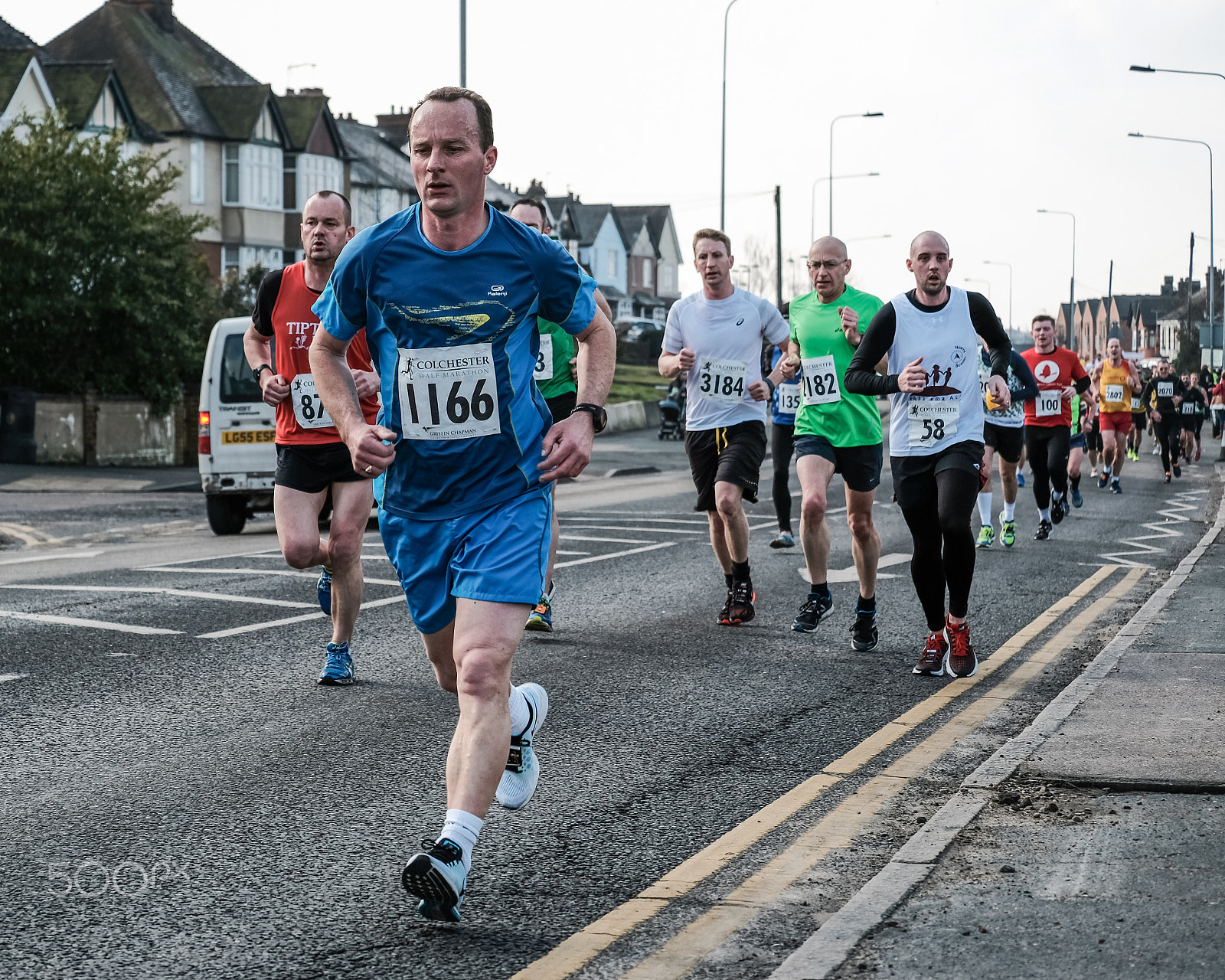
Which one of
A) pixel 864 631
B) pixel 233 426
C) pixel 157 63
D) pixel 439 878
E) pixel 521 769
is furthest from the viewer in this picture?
pixel 157 63

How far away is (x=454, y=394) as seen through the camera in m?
4.30

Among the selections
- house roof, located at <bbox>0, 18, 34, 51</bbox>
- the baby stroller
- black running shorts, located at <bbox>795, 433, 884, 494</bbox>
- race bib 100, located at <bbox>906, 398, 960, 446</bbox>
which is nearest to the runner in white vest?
race bib 100, located at <bbox>906, 398, 960, 446</bbox>

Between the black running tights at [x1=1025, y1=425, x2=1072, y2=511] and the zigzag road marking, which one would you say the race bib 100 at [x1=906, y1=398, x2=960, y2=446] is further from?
the black running tights at [x1=1025, y1=425, x2=1072, y2=511]

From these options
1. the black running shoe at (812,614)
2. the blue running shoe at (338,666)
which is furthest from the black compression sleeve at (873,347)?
the blue running shoe at (338,666)

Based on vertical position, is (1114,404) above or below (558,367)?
below

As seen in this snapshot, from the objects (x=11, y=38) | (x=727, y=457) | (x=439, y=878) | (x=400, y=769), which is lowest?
(x=400, y=769)

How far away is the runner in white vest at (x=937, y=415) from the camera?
7496 mm

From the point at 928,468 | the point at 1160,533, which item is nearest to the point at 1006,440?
the point at 1160,533

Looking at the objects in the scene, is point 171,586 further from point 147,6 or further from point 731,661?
point 147,6

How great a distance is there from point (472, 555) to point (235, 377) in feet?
40.6

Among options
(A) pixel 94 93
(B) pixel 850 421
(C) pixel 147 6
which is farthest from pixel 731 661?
(C) pixel 147 6

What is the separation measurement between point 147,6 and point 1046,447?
4700 cm

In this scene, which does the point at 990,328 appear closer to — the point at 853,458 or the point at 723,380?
the point at 853,458

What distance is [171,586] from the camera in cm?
1084
